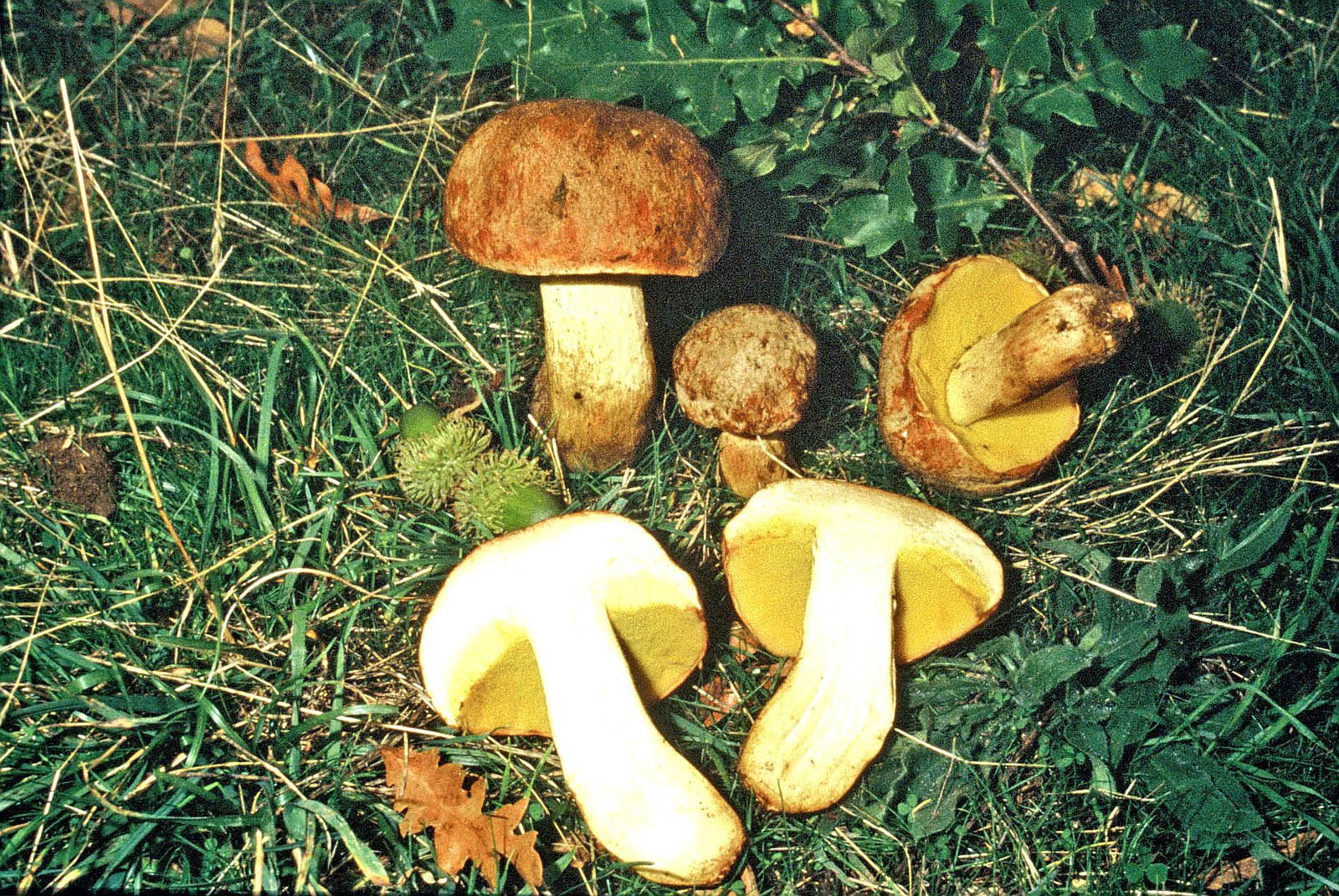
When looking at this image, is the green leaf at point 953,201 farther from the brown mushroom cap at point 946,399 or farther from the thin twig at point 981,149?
the brown mushroom cap at point 946,399

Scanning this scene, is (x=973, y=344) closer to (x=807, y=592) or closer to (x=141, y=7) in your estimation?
(x=807, y=592)

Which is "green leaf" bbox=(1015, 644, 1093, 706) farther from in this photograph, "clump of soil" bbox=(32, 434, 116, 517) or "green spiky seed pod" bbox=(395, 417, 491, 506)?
"clump of soil" bbox=(32, 434, 116, 517)

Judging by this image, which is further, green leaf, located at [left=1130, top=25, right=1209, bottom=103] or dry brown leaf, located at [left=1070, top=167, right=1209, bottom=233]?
dry brown leaf, located at [left=1070, top=167, right=1209, bottom=233]

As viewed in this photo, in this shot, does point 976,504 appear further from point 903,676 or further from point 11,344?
point 11,344

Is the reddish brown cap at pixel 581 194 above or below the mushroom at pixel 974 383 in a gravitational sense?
above

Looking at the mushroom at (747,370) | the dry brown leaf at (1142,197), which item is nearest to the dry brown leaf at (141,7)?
the mushroom at (747,370)

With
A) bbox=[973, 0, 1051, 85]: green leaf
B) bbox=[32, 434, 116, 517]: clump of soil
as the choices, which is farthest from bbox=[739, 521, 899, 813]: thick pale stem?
bbox=[32, 434, 116, 517]: clump of soil

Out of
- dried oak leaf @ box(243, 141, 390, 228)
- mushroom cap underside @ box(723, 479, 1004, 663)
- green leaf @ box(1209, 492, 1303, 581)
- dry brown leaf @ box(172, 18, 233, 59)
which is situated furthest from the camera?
dry brown leaf @ box(172, 18, 233, 59)
